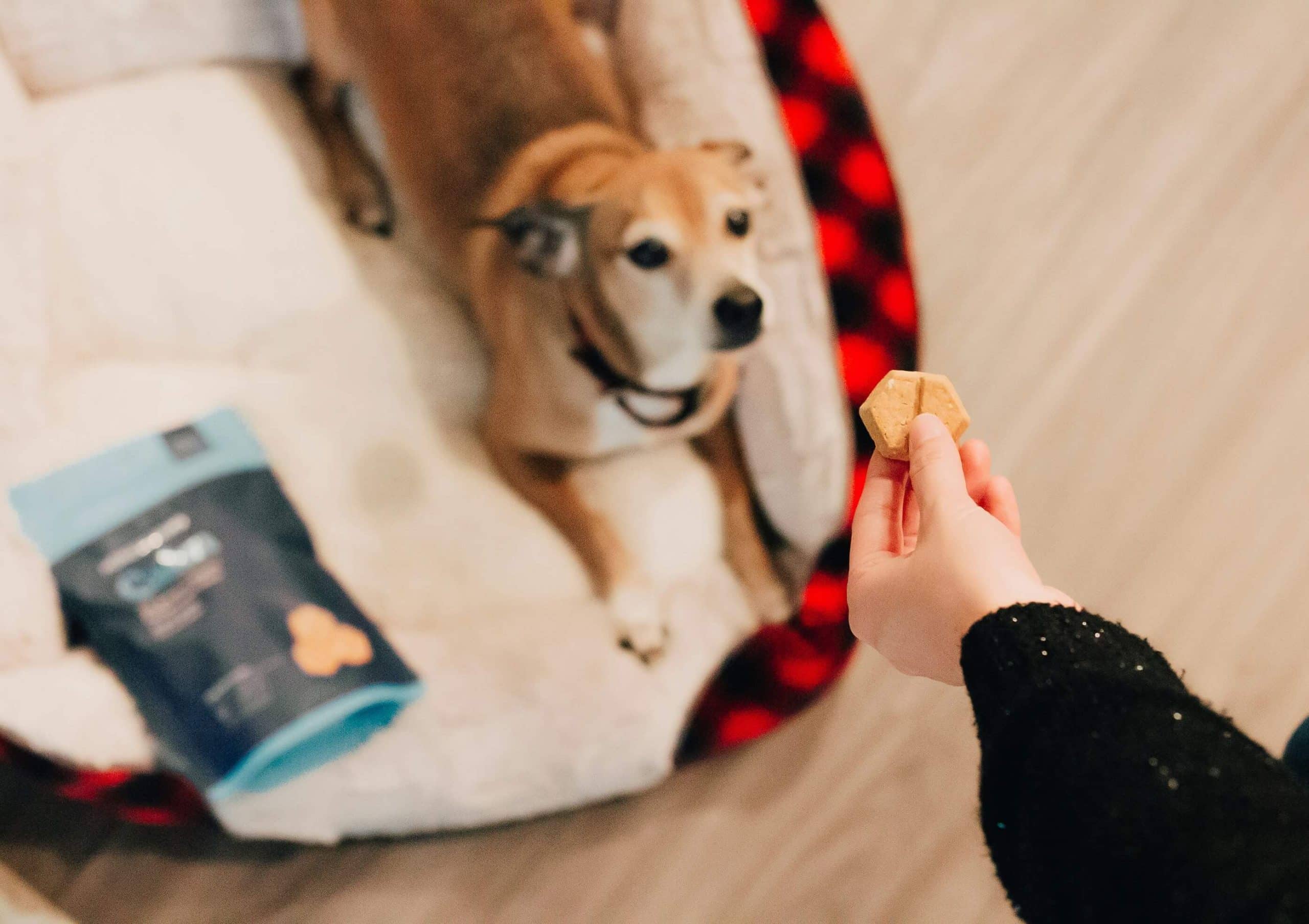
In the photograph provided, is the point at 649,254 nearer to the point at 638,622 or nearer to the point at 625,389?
the point at 625,389

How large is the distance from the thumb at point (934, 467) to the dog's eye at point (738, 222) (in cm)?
46

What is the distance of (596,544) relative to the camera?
1.28 metres

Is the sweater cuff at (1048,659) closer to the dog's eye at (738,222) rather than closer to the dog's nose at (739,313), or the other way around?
the dog's nose at (739,313)

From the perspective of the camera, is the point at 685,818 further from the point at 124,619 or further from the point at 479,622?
the point at 124,619

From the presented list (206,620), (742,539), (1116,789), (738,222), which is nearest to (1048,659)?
(1116,789)

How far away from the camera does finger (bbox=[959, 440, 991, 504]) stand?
791mm

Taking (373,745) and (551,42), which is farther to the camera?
(551,42)

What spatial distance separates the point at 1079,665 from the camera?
0.53 meters

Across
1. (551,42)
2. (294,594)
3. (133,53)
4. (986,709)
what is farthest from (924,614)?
(133,53)

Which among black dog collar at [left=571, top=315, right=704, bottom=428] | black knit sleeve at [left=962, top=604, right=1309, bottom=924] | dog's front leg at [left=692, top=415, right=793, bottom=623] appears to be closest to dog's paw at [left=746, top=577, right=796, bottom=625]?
dog's front leg at [left=692, top=415, right=793, bottom=623]

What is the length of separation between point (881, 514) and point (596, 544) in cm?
58

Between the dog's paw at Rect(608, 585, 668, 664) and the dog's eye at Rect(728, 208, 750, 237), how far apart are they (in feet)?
1.72

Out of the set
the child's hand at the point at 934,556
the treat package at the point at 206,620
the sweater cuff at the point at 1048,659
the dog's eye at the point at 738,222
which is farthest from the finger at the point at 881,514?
the treat package at the point at 206,620

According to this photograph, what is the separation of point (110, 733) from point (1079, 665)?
1.07 meters
